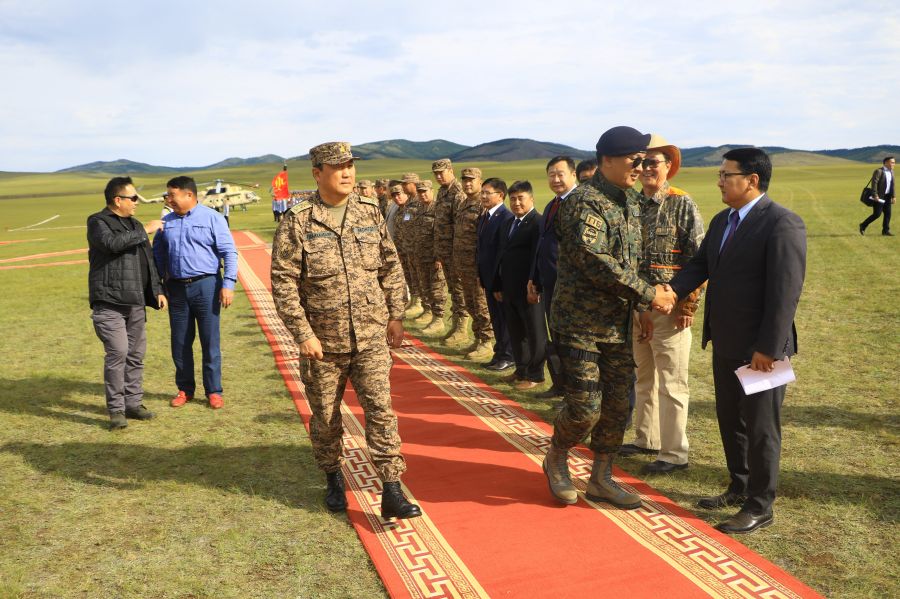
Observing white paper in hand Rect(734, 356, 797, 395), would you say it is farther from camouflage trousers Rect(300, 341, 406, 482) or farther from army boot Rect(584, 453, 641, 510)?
camouflage trousers Rect(300, 341, 406, 482)

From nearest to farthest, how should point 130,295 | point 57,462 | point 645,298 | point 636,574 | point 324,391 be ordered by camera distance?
point 636,574 → point 645,298 → point 324,391 → point 57,462 → point 130,295

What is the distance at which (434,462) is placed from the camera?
15.9ft

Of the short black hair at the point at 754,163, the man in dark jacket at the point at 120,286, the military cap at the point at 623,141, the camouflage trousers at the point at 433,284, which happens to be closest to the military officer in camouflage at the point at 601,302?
the military cap at the point at 623,141

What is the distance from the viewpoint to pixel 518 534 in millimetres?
3709

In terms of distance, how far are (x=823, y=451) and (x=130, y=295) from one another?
19.7ft

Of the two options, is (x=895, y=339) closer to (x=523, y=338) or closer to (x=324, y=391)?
(x=523, y=338)

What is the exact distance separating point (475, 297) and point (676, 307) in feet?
12.3

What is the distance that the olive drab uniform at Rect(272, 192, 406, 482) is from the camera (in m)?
3.78

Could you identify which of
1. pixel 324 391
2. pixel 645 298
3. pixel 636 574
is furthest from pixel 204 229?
pixel 636 574

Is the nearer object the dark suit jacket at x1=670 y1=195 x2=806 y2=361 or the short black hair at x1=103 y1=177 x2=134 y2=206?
the dark suit jacket at x1=670 y1=195 x2=806 y2=361

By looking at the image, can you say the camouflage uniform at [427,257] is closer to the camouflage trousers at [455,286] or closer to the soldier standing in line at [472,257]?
the camouflage trousers at [455,286]

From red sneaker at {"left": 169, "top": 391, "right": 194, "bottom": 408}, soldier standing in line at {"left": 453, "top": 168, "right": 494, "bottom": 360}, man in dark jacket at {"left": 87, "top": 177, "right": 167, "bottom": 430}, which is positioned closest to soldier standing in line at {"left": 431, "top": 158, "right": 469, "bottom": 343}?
soldier standing in line at {"left": 453, "top": 168, "right": 494, "bottom": 360}

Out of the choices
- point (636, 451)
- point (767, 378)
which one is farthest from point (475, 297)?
point (767, 378)

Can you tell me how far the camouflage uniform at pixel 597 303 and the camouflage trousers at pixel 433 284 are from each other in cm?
552
